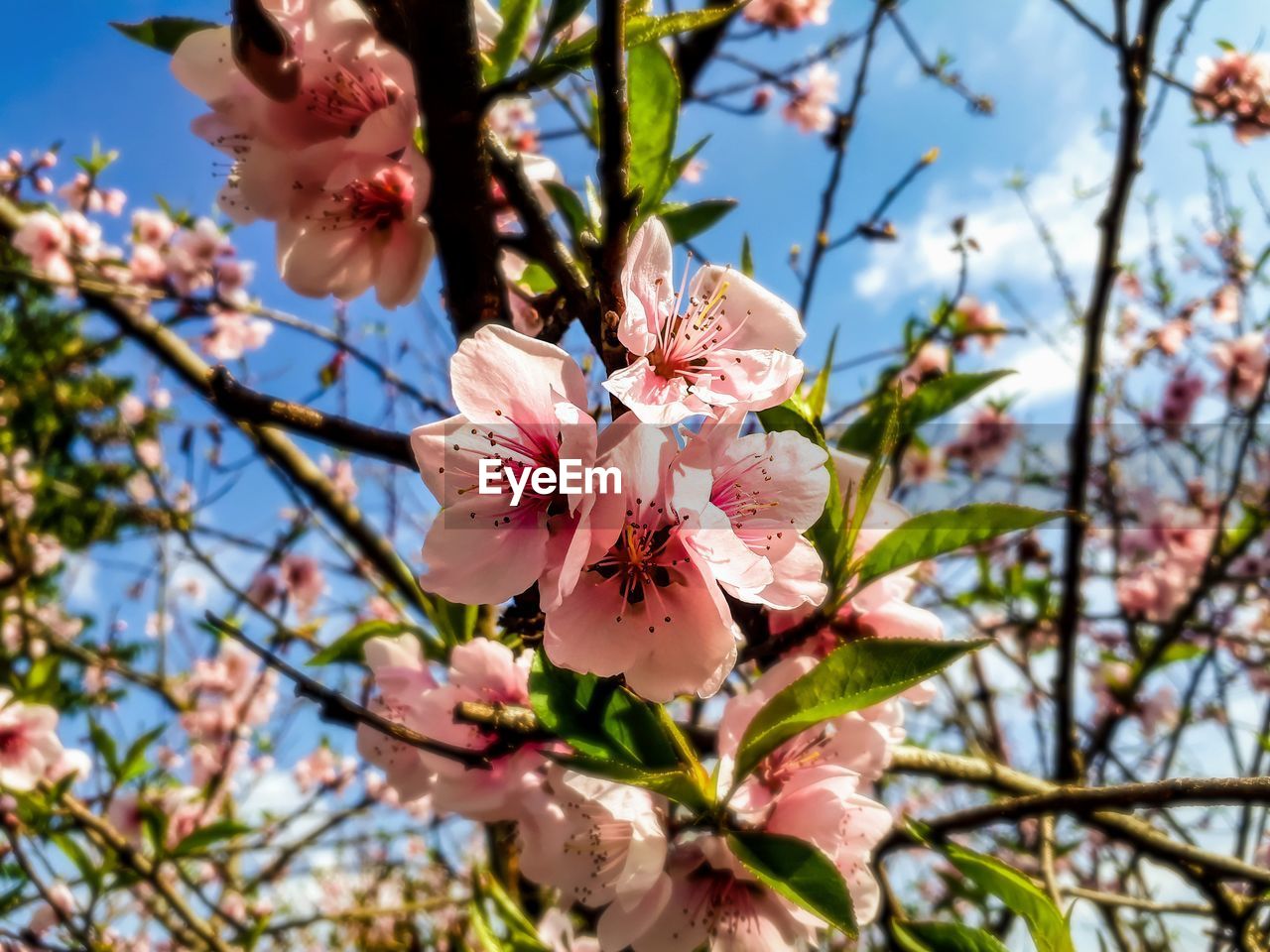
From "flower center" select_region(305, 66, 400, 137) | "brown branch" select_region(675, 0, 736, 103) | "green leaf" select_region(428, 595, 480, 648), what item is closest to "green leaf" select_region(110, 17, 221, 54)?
"flower center" select_region(305, 66, 400, 137)

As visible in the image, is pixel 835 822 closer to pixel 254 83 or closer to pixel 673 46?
pixel 254 83

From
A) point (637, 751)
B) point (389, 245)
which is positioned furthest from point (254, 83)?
point (637, 751)

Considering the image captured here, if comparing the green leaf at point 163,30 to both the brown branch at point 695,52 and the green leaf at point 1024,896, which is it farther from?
the brown branch at point 695,52

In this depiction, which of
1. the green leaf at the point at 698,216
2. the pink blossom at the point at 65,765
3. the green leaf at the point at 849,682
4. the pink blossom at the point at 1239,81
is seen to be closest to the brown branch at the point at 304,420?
the green leaf at the point at 849,682

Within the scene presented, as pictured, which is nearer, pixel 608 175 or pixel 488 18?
pixel 608 175

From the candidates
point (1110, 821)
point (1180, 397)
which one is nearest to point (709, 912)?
point (1110, 821)

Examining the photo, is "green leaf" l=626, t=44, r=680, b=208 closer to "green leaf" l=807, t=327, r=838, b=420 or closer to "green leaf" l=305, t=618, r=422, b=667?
"green leaf" l=807, t=327, r=838, b=420
